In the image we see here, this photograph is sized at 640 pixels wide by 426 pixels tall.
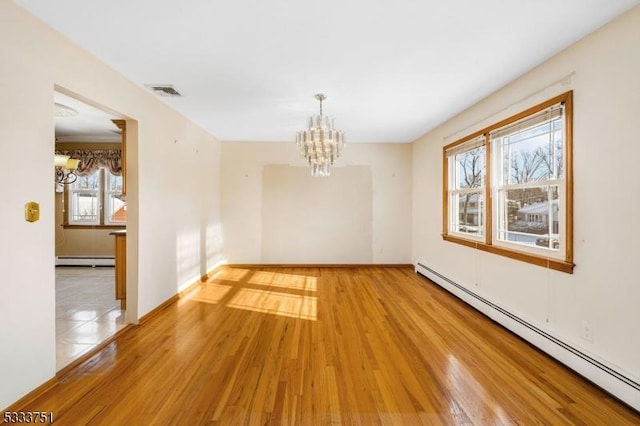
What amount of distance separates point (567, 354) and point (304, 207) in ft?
14.6

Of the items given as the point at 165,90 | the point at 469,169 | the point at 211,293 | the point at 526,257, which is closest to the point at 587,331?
the point at 526,257

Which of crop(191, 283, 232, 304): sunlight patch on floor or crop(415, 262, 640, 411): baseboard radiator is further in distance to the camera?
crop(191, 283, 232, 304): sunlight patch on floor

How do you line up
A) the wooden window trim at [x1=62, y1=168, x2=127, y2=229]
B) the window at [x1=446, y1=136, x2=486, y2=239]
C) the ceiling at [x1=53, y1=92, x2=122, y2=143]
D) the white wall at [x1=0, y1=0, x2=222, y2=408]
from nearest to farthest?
1. the white wall at [x1=0, y1=0, x2=222, y2=408]
2. the window at [x1=446, y1=136, x2=486, y2=239]
3. the ceiling at [x1=53, y1=92, x2=122, y2=143]
4. the wooden window trim at [x1=62, y1=168, x2=127, y2=229]

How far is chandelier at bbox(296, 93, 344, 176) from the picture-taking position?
328cm

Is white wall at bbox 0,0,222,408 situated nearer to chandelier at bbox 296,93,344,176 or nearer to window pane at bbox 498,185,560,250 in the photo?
chandelier at bbox 296,93,344,176

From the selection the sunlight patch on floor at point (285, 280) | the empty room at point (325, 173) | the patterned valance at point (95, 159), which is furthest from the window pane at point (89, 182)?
the sunlight patch on floor at point (285, 280)

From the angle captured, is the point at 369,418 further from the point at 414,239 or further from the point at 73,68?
the point at 414,239

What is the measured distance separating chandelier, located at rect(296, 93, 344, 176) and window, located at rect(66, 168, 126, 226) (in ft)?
16.2

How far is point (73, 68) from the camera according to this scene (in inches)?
91.7

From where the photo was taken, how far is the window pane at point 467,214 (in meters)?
3.85

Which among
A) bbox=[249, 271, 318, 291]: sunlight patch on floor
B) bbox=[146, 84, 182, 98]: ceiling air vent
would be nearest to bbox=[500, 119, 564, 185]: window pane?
bbox=[249, 271, 318, 291]: sunlight patch on floor

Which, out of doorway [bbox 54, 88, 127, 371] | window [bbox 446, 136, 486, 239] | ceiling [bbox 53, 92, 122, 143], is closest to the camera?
window [bbox 446, 136, 486, 239]

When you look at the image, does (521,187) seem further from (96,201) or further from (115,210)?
(96,201)

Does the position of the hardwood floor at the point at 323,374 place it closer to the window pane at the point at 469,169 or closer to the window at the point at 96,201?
the window pane at the point at 469,169
